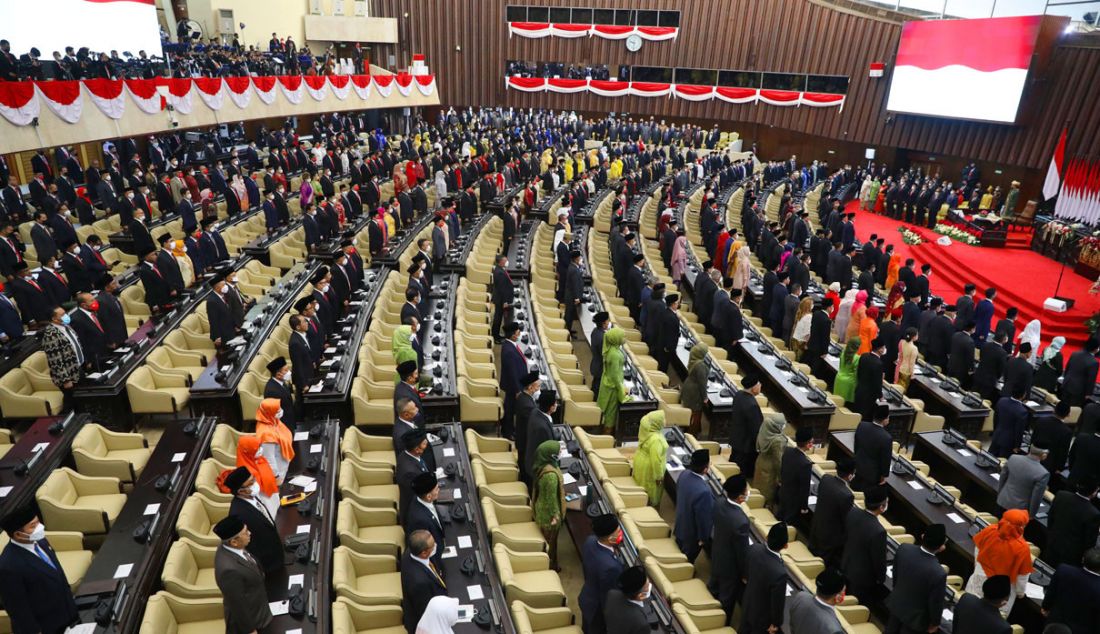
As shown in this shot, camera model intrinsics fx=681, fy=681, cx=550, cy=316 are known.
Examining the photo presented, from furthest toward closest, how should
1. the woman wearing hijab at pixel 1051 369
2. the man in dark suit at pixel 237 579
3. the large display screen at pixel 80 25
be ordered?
the large display screen at pixel 80 25
the woman wearing hijab at pixel 1051 369
the man in dark suit at pixel 237 579

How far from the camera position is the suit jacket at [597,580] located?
4.77m

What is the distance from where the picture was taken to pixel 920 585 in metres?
4.89

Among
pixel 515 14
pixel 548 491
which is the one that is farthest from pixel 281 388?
pixel 515 14

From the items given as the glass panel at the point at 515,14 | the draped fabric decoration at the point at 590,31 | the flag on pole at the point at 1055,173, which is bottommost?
the flag on pole at the point at 1055,173

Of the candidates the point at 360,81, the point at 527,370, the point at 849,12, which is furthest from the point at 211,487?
the point at 849,12

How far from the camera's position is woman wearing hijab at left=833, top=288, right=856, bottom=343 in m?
10.8

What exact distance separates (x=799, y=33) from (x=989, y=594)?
27.9m

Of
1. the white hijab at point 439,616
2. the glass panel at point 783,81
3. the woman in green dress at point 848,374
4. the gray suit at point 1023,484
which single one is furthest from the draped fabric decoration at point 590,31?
the white hijab at point 439,616

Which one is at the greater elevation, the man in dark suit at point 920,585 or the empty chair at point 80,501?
the man in dark suit at point 920,585

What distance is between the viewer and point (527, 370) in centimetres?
816

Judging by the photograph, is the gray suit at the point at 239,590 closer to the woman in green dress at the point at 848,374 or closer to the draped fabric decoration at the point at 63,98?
the woman in green dress at the point at 848,374

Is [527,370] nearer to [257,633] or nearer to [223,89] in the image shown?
[257,633]

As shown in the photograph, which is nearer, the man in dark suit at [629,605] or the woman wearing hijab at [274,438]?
the man in dark suit at [629,605]

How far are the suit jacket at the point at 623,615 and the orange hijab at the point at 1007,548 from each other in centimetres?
292
